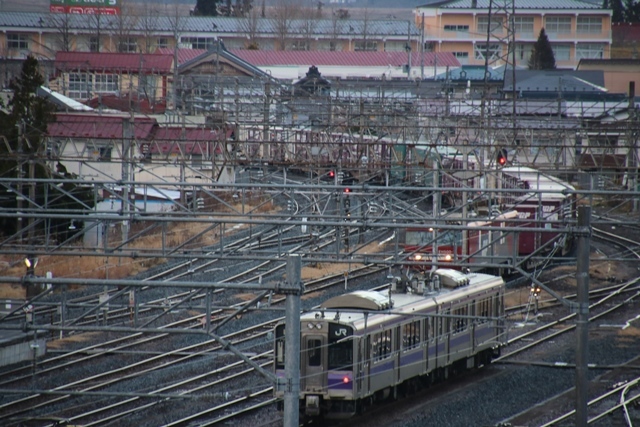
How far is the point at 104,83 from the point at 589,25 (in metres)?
30.8

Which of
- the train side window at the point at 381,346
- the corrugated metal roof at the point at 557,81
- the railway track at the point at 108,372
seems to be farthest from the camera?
the corrugated metal roof at the point at 557,81

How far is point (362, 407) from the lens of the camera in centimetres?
993

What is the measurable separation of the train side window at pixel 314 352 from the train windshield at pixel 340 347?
11cm

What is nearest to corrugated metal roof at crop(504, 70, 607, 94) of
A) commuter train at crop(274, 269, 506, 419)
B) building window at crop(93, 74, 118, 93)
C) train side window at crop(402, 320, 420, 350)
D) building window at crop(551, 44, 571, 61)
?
building window at crop(93, 74, 118, 93)

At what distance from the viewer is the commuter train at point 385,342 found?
31.7ft

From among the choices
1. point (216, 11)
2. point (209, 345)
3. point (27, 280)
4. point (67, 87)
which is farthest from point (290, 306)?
point (216, 11)

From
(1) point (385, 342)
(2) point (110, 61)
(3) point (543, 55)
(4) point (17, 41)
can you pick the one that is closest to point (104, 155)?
(2) point (110, 61)

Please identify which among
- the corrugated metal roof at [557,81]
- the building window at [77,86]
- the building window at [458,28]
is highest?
the building window at [458,28]

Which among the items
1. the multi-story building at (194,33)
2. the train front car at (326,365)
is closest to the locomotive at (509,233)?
the train front car at (326,365)

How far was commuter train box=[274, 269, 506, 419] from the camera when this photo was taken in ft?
31.7

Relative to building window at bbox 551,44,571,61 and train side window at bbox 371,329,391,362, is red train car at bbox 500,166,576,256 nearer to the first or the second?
train side window at bbox 371,329,391,362

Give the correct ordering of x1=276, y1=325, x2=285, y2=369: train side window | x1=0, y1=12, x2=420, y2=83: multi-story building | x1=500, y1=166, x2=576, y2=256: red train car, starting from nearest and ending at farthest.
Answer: x1=276, y1=325, x2=285, y2=369: train side window, x1=500, y1=166, x2=576, y2=256: red train car, x1=0, y1=12, x2=420, y2=83: multi-story building

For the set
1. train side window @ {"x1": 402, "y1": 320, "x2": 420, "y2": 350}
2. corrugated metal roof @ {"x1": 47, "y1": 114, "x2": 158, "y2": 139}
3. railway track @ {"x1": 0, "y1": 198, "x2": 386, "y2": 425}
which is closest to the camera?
railway track @ {"x1": 0, "y1": 198, "x2": 386, "y2": 425}

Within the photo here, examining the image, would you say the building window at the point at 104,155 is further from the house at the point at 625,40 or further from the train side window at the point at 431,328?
the house at the point at 625,40
